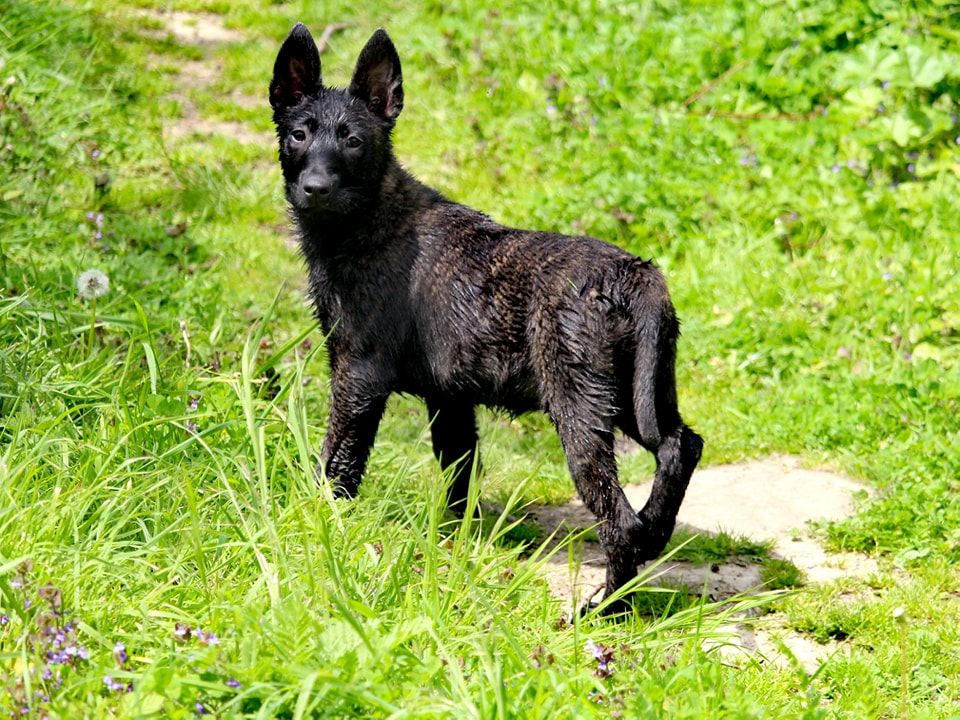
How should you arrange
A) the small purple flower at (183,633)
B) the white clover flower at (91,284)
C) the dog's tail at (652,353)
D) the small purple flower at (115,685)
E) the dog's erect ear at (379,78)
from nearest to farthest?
1. the small purple flower at (115,685)
2. the small purple flower at (183,633)
3. the dog's tail at (652,353)
4. the dog's erect ear at (379,78)
5. the white clover flower at (91,284)

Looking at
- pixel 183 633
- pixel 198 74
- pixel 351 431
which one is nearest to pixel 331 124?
pixel 351 431

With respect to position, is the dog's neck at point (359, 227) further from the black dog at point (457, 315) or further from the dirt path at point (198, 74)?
the dirt path at point (198, 74)

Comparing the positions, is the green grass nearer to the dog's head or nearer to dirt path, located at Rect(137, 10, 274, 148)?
dirt path, located at Rect(137, 10, 274, 148)

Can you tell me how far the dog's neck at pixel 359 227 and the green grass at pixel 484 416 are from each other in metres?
0.24

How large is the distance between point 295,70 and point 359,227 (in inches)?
27.4

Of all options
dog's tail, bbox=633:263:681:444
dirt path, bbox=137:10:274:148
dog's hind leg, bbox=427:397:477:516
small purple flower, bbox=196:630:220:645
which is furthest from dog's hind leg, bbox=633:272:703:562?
dirt path, bbox=137:10:274:148

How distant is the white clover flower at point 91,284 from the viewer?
5707mm

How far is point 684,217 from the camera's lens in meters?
7.58

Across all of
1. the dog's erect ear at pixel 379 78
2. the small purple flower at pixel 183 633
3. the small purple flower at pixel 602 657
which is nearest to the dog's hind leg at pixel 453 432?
the dog's erect ear at pixel 379 78

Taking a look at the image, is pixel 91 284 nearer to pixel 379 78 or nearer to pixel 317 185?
pixel 317 185

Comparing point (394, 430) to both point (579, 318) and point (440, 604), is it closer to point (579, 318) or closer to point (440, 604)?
point (579, 318)

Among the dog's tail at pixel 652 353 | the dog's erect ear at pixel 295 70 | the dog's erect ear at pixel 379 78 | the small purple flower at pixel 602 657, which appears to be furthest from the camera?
the dog's erect ear at pixel 379 78

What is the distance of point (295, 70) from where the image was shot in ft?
17.1

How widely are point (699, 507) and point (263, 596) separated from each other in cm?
260
